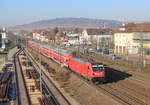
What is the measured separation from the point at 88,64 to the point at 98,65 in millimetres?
1080

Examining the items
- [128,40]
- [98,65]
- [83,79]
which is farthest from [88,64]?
[128,40]

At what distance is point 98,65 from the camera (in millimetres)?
29438

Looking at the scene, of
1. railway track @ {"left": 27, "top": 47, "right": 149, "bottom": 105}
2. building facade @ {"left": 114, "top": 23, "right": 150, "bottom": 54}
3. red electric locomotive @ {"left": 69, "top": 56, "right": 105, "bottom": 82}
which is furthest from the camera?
building facade @ {"left": 114, "top": 23, "right": 150, "bottom": 54}

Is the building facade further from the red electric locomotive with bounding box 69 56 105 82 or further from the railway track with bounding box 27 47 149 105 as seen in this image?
the railway track with bounding box 27 47 149 105

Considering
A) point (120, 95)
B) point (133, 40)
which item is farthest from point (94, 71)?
point (133, 40)

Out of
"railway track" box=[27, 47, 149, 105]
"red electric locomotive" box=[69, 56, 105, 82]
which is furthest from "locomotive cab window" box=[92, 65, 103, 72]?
"railway track" box=[27, 47, 149, 105]

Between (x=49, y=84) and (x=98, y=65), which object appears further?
(x=49, y=84)

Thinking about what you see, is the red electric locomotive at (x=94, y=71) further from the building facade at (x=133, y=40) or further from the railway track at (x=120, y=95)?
the building facade at (x=133, y=40)

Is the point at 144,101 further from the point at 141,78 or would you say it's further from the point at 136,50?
the point at 136,50

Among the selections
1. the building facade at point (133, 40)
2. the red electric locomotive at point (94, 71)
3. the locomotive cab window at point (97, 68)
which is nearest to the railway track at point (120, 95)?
the red electric locomotive at point (94, 71)

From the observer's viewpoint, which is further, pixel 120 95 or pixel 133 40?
pixel 133 40

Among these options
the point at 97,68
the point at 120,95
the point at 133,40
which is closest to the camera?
the point at 120,95

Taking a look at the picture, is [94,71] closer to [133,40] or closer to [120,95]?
[120,95]

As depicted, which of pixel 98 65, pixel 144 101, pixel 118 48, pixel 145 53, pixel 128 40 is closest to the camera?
pixel 144 101
